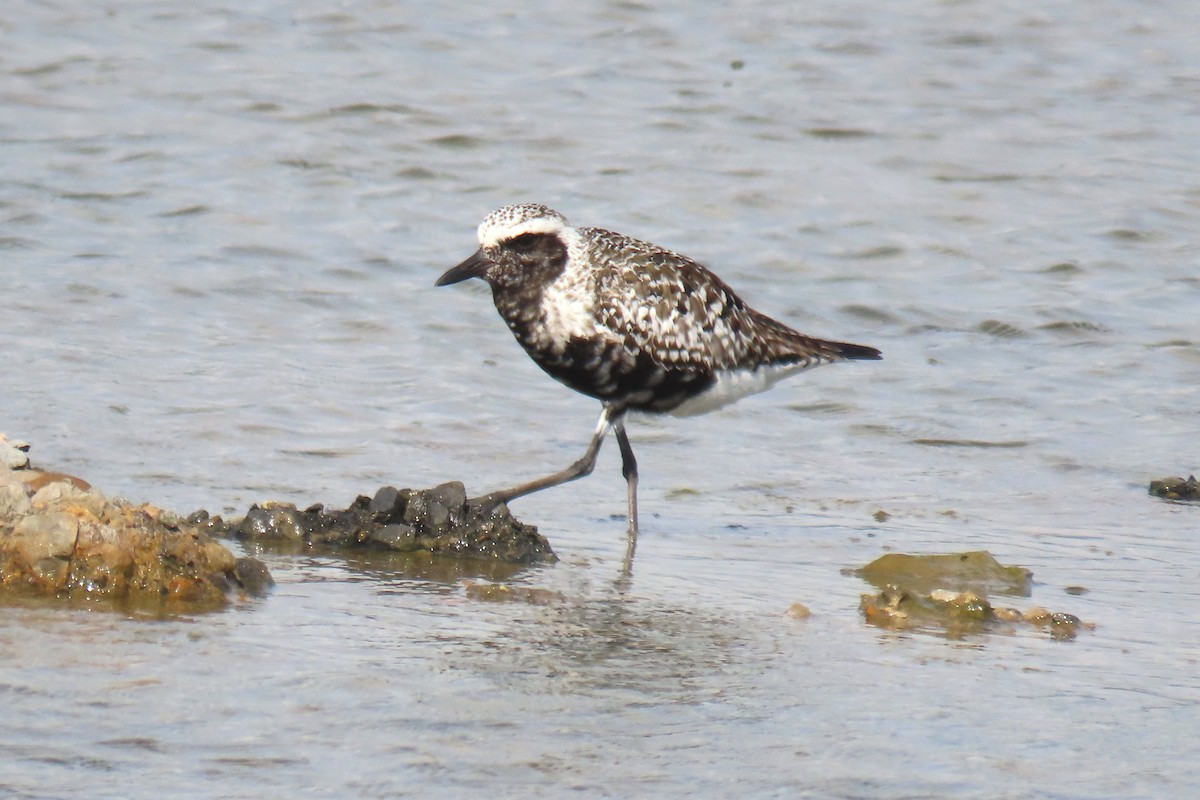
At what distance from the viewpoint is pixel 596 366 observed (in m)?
7.23

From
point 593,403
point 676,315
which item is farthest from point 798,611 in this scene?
point 593,403

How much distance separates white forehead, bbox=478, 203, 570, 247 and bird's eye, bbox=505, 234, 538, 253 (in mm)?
17

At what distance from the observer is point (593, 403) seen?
941cm

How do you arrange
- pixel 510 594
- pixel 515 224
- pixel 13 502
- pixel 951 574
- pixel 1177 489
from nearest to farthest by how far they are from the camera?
pixel 13 502 → pixel 510 594 → pixel 951 574 → pixel 515 224 → pixel 1177 489

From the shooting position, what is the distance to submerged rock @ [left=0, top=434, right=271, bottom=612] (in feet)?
→ 16.8

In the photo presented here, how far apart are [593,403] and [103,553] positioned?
4.48 metres

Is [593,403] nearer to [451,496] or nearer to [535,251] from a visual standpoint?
[535,251]

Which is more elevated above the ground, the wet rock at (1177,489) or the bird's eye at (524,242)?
the bird's eye at (524,242)

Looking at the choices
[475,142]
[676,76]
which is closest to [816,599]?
[475,142]

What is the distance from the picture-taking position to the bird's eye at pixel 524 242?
7094 millimetres

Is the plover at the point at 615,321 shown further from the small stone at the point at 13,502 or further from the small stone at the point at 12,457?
the small stone at the point at 13,502

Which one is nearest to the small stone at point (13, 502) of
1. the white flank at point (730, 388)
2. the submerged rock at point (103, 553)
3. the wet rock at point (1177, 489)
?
the submerged rock at point (103, 553)

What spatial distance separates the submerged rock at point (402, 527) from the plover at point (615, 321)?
9.6 inches

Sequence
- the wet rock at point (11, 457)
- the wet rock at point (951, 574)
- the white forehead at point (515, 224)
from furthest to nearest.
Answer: the white forehead at point (515, 224), the wet rock at point (951, 574), the wet rock at point (11, 457)
